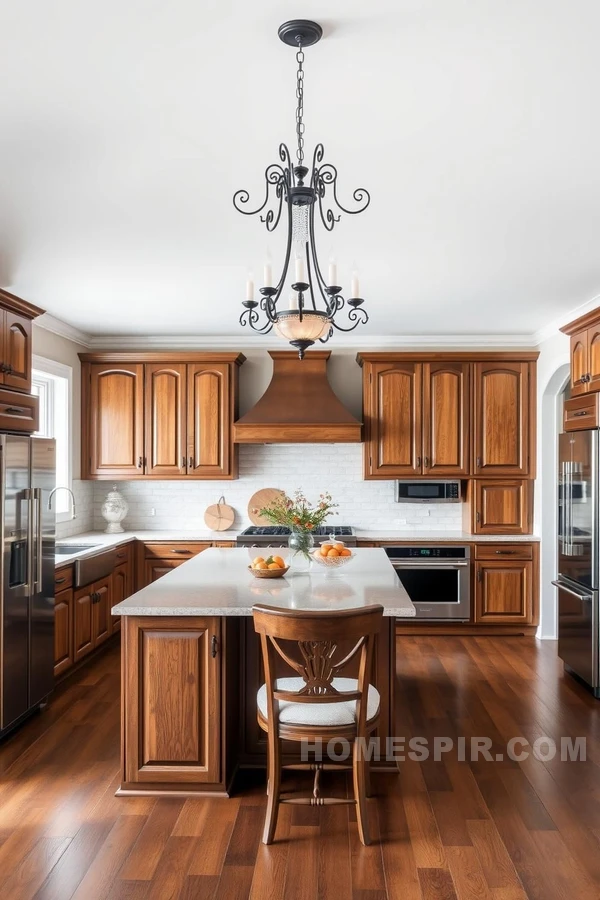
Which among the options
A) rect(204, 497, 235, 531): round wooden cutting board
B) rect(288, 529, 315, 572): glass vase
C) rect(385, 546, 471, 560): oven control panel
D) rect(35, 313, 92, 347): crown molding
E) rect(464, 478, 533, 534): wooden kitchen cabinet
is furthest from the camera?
rect(204, 497, 235, 531): round wooden cutting board

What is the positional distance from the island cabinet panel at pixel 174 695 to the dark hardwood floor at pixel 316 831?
7.0 inches

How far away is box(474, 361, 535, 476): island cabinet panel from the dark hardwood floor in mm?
2557

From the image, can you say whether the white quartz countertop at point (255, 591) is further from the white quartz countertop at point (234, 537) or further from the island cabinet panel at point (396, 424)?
the island cabinet panel at point (396, 424)

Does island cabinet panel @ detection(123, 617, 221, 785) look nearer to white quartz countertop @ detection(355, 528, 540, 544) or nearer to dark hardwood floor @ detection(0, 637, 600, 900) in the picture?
dark hardwood floor @ detection(0, 637, 600, 900)

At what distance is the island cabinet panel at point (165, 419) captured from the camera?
6.02 m

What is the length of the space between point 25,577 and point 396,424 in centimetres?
342

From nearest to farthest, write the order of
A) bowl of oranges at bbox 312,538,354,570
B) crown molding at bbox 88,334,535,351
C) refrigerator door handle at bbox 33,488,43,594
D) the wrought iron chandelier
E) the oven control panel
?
1. the wrought iron chandelier
2. bowl of oranges at bbox 312,538,354,570
3. refrigerator door handle at bbox 33,488,43,594
4. the oven control panel
5. crown molding at bbox 88,334,535,351

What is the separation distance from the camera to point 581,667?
439 cm

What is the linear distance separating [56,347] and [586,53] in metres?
4.65

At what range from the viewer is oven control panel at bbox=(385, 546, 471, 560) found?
574cm

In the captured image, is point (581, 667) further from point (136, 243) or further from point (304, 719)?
point (136, 243)

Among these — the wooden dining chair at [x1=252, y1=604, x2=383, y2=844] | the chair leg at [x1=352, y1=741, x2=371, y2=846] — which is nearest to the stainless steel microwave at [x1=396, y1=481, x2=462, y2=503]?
the wooden dining chair at [x1=252, y1=604, x2=383, y2=844]

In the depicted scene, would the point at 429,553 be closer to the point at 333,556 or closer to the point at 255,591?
the point at 333,556

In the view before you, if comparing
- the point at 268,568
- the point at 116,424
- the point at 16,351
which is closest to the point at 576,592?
the point at 268,568
